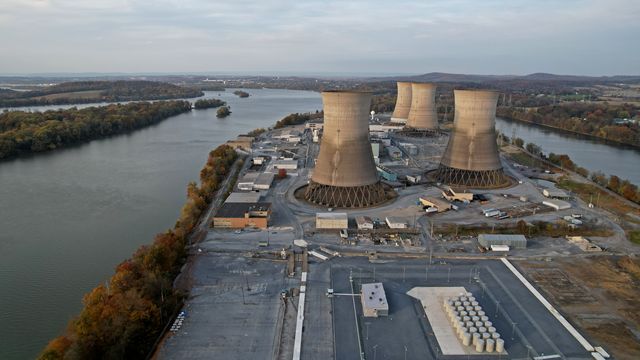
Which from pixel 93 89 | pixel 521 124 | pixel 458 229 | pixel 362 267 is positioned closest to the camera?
pixel 362 267

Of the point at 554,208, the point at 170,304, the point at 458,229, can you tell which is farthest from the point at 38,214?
the point at 554,208

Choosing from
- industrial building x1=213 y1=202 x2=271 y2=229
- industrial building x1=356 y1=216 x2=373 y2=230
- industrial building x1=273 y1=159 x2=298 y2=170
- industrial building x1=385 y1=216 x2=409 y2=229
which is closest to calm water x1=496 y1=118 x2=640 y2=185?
industrial building x1=385 y1=216 x2=409 y2=229

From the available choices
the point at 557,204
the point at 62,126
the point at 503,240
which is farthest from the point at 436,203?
the point at 62,126

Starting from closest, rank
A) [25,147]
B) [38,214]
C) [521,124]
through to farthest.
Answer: [38,214] → [25,147] → [521,124]

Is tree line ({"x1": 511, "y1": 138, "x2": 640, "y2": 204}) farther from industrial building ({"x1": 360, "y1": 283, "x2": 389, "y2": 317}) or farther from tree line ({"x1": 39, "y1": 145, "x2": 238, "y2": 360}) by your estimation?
tree line ({"x1": 39, "y1": 145, "x2": 238, "y2": 360})

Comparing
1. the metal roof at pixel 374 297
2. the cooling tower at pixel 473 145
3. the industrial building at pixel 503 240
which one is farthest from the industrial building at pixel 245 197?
the cooling tower at pixel 473 145

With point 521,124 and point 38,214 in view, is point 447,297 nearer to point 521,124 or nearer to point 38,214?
point 38,214

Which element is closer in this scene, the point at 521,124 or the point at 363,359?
the point at 363,359
